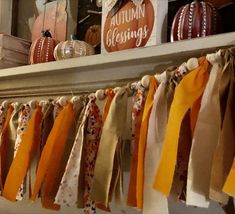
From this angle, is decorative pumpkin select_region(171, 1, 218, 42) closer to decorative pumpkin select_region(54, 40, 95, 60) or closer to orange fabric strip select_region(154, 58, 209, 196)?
orange fabric strip select_region(154, 58, 209, 196)

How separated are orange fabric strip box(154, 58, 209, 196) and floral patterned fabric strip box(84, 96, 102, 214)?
220mm

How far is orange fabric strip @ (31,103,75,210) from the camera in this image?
0.83m

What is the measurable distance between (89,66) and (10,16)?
2.00 ft

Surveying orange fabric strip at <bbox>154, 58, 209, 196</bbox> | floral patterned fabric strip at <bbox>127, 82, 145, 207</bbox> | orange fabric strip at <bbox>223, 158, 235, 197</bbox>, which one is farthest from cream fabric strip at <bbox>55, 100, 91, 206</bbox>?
orange fabric strip at <bbox>223, 158, 235, 197</bbox>

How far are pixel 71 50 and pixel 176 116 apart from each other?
406 mm

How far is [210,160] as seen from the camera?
23.4 inches

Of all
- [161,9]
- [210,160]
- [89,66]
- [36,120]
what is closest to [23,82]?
[36,120]

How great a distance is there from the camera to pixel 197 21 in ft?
2.32

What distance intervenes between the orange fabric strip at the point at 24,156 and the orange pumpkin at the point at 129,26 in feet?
0.83

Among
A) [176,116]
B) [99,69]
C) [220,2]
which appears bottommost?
[176,116]

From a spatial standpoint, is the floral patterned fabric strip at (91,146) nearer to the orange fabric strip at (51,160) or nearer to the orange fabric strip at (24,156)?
the orange fabric strip at (51,160)

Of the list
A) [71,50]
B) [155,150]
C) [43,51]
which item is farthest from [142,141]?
[43,51]

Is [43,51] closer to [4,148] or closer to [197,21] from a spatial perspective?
[4,148]

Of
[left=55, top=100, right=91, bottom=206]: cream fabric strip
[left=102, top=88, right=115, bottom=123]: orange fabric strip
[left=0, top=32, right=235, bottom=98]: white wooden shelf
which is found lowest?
[left=55, top=100, right=91, bottom=206]: cream fabric strip
